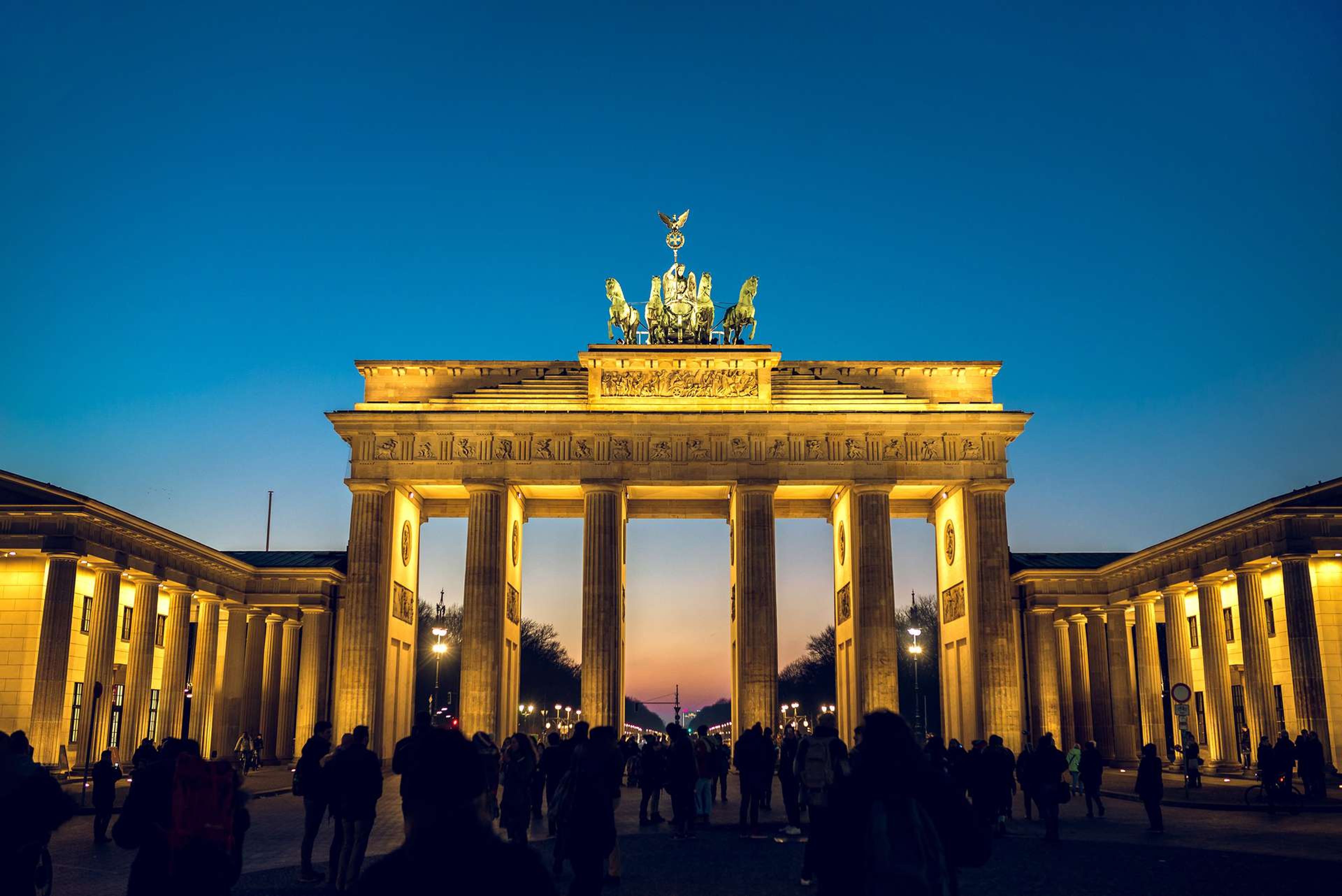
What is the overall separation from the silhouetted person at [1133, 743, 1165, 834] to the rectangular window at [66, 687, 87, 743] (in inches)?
1432

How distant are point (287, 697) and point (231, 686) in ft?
10.4

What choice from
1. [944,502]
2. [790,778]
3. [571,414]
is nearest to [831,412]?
[944,502]

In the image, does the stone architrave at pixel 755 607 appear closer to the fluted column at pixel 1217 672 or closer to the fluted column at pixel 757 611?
the fluted column at pixel 757 611

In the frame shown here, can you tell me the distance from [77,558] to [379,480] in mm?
14081

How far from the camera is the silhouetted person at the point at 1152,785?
20.7 m

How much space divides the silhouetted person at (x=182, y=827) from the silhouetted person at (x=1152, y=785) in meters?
17.1

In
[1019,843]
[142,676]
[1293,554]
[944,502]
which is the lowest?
[1019,843]

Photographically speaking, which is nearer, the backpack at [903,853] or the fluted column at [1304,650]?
the backpack at [903,853]

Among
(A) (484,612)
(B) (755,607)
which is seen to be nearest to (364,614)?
(A) (484,612)

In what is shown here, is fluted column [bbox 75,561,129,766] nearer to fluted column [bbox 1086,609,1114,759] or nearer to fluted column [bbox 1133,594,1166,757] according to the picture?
fluted column [bbox 1133,594,1166,757]

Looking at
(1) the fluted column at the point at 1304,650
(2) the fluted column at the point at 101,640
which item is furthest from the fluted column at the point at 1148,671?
(2) the fluted column at the point at 101,640

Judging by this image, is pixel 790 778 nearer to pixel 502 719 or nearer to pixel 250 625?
pixel 502 719

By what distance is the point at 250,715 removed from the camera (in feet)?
163

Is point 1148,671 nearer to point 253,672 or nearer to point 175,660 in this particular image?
point 253,672
